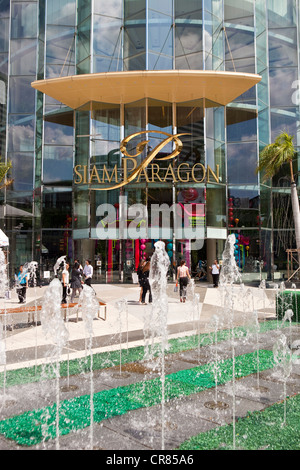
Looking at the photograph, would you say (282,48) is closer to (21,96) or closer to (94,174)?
(94,174)

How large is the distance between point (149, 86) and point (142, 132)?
2.66m

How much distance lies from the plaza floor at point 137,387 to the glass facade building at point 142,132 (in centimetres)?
1425

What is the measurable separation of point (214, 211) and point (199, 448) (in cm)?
2129

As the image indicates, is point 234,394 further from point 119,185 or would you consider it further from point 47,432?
point 119,185

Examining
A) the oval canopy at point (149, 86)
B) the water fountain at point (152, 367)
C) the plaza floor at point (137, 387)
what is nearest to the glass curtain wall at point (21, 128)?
the oval canopy at point (149, 86)

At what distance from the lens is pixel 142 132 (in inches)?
925

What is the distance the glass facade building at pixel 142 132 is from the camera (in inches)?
940

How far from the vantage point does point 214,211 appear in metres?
24.4

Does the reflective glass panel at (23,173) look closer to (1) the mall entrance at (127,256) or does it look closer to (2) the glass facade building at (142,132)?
(2) the glass facade building at (142,132)

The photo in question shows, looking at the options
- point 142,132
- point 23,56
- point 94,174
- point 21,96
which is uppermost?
point 23,56

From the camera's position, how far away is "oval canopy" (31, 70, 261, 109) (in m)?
21.7

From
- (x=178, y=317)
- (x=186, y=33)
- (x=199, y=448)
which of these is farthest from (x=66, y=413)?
(x=186, y=33)

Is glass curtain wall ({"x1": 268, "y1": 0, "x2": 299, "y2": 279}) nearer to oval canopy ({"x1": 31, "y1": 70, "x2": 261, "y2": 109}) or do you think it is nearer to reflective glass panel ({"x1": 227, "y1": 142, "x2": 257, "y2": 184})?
reflective glass panel ({"x1": 227, "y1": 142, "x2": 257, "y2": 184})

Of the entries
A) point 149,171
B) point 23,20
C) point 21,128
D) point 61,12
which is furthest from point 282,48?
point 21,128
